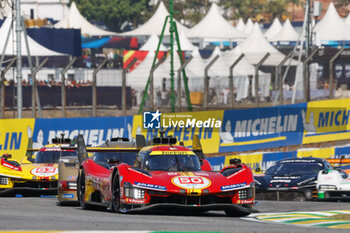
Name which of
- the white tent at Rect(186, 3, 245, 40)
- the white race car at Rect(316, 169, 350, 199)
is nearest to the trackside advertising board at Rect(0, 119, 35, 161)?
the white race car at Rect(316, 169, 350, 199)

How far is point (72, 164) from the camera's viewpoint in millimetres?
16812

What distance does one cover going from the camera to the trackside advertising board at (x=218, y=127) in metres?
26.4

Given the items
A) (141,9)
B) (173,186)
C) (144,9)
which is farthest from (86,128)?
(144,9)

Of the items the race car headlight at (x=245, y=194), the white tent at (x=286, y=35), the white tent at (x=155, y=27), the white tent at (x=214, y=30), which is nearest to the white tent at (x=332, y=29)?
the white tent at (x=214, y=30)

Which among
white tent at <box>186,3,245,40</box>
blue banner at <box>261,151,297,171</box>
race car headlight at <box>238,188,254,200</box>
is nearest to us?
race car headlight at <box>238,188,254,200</box>

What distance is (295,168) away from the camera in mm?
20484

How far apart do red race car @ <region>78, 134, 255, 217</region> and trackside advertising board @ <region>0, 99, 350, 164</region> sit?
1198 centimetres

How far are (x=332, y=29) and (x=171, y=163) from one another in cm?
5033

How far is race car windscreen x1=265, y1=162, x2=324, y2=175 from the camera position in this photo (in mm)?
20172

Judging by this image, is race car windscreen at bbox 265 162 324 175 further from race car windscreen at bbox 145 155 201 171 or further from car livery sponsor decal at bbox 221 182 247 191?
car livery sponsor decal at bbox 221 182 247 191

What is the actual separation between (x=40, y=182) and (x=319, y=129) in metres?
10.6

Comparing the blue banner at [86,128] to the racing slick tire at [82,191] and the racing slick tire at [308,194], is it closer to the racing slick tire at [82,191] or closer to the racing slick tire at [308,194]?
the racing slick tire at [308,194]

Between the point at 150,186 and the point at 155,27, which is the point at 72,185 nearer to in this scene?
the point at 150,186

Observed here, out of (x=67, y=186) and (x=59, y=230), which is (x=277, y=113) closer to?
(x=67, y=186)
